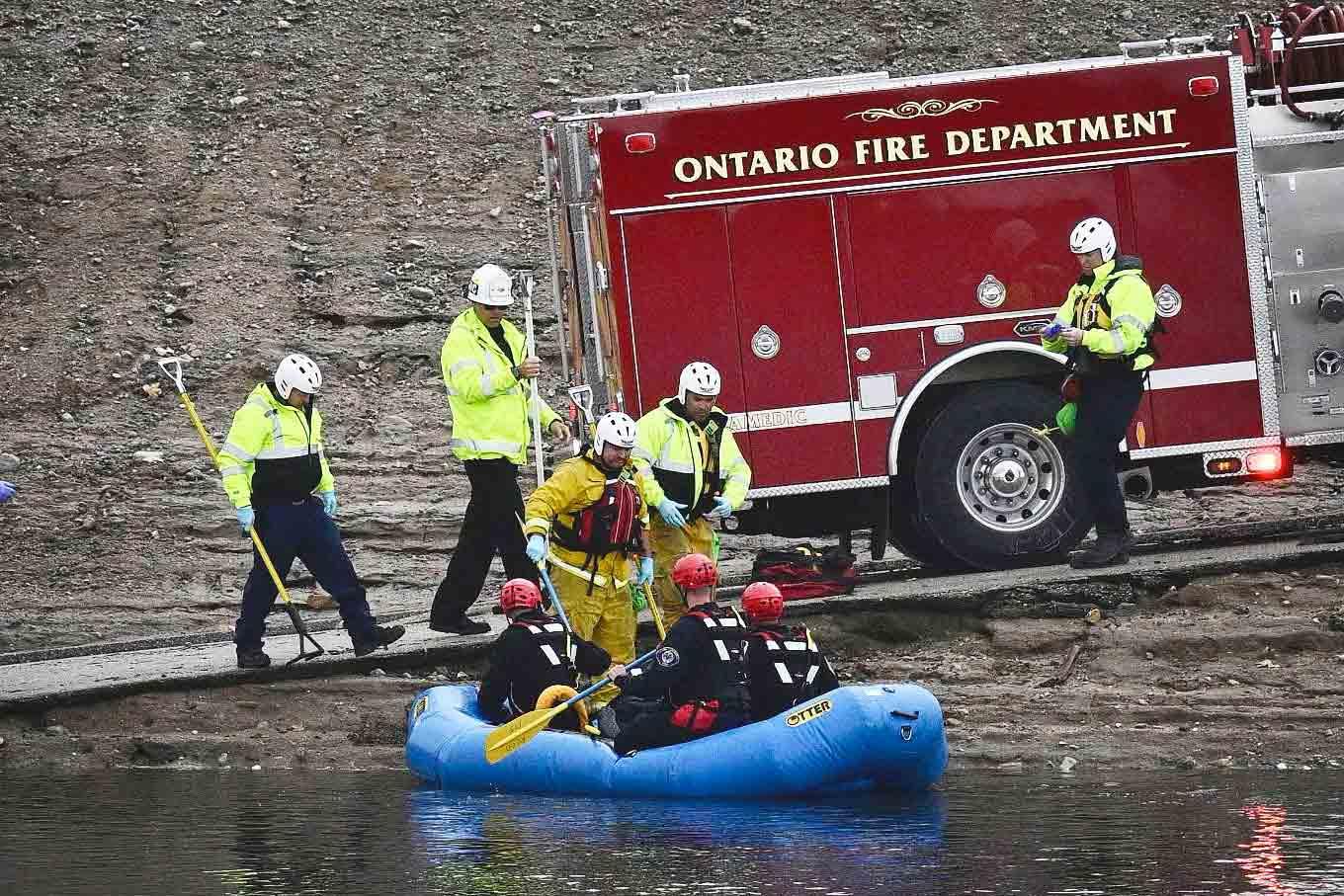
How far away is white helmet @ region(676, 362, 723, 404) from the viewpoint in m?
14.1

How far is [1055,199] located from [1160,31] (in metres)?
15.3

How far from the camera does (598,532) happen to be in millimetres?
13508

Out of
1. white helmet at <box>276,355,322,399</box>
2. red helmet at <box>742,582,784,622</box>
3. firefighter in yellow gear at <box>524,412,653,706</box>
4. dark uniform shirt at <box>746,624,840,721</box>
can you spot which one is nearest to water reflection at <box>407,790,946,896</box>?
dark uniform shirt at <box>746,624,840,721</box>

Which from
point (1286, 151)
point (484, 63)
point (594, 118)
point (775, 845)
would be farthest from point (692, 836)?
point (484, 63)

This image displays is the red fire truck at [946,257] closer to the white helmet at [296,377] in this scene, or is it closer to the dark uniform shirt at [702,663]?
the white helmet at [296,377]

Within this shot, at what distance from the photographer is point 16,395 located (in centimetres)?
2242

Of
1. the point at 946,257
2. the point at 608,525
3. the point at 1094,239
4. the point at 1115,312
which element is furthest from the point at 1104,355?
the point at 608,525

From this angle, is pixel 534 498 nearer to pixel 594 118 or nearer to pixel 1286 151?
pixel 594 118

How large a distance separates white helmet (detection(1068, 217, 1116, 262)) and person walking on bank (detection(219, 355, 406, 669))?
4664mm

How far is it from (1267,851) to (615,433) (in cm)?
486

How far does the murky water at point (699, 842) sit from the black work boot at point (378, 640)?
5.30 ft

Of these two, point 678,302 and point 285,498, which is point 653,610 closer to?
point 678,302

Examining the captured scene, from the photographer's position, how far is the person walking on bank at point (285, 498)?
14219 mm

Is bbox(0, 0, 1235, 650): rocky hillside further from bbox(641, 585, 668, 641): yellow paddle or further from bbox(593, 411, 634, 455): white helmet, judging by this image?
bbox(641, 585, 668, 641): yellow paddle
